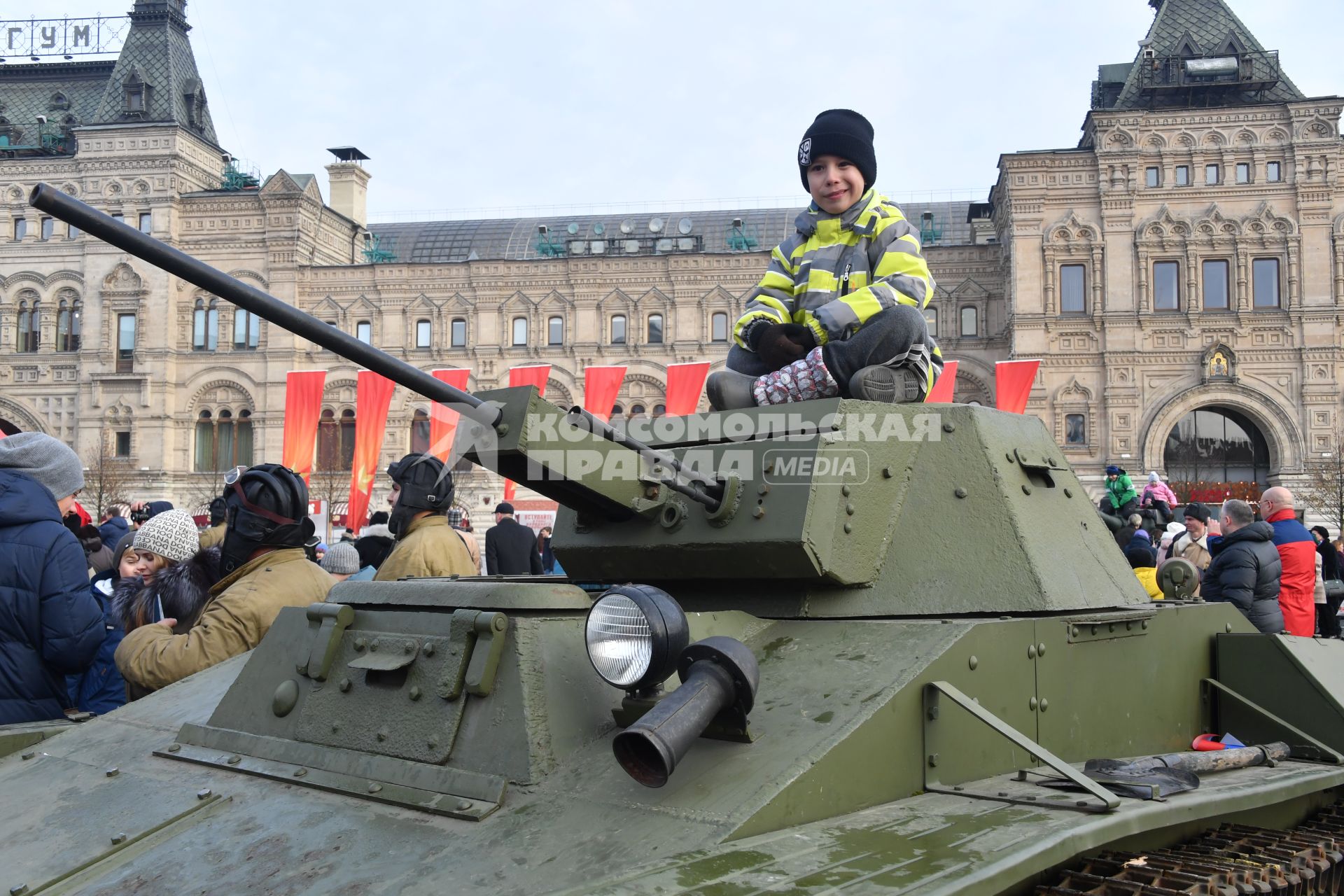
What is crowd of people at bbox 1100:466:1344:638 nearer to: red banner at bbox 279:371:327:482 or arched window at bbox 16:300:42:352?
red banner at bbox 279:371:327:482

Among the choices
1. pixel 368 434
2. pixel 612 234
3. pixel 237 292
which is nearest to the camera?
pixel 237 292

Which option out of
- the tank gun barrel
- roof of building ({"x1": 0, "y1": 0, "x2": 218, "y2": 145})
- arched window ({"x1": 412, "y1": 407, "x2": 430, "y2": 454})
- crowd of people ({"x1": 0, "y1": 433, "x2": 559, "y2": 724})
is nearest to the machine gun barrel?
the tank gun barrel

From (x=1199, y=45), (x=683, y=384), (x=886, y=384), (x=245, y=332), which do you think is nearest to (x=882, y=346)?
(x=886, y=384)

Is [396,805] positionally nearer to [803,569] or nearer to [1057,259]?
[803,569]

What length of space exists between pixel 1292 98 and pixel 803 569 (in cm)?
4002

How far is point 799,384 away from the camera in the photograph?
15.7ft

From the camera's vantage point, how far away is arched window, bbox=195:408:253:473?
43250 millimetres

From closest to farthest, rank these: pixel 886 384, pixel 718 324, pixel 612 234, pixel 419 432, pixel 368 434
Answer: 1. pixel 886 384
2. pixel 368 434
3. pixel 419 432
4. pixel 718 324
5. pixel 612 234

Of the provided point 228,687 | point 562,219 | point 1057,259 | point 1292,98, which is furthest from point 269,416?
point 228,687

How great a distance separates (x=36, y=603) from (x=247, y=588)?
2.53ft

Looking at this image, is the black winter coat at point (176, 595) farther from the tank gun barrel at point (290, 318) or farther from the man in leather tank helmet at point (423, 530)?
the tank gun barrel at point (290, 318)

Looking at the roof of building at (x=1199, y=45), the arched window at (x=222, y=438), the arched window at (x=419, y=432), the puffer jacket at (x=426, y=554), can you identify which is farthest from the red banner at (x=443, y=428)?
the arched window at (x=222, y=438)

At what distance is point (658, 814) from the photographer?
296cm

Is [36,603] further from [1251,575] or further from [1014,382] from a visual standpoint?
[1014,382]
